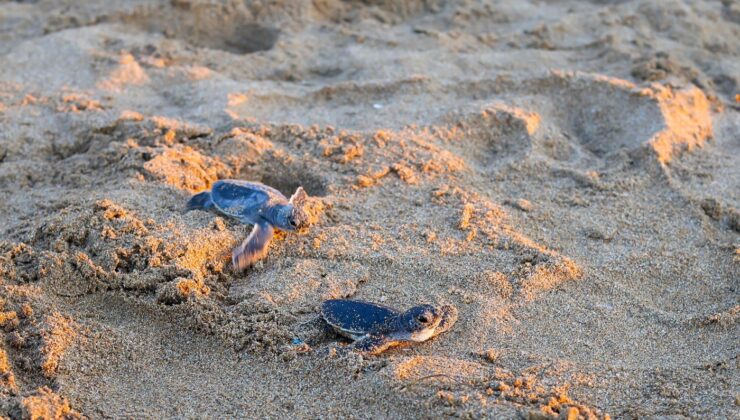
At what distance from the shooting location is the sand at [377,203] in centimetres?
230

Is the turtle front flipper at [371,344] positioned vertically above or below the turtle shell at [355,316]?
below

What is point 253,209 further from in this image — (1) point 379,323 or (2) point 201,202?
(1) point 379,323

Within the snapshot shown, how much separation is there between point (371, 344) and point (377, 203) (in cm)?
100

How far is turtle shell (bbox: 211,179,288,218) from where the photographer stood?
2953mm

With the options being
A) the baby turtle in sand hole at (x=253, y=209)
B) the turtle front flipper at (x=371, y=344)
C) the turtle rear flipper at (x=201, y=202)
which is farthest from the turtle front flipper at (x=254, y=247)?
the turtle front flipper at (x=371, y=344)

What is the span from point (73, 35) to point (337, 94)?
1831mm

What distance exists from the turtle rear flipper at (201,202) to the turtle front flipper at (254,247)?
253mm

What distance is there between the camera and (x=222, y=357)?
2416mm

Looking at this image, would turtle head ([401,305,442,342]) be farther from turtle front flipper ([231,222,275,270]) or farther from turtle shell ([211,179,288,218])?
turtle shell ([211,179,288,218])

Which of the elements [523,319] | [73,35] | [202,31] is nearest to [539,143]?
[523,319]

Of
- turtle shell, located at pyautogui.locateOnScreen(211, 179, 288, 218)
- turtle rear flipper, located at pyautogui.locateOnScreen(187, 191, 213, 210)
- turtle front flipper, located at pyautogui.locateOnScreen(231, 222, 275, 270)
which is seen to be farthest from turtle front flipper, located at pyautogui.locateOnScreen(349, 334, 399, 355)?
turtle rear flipper, located at pyautogui.locateOnScreen(187, 191, 213, 210)

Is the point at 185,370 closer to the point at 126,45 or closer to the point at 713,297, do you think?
the point at 713,297

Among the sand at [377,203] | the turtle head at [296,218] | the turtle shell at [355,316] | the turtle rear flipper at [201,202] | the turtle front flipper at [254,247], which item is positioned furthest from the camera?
the turtle rear flipper at [201,202]

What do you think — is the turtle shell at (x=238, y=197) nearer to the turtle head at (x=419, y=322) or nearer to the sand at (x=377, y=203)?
the sand at (x=377, y=203)
